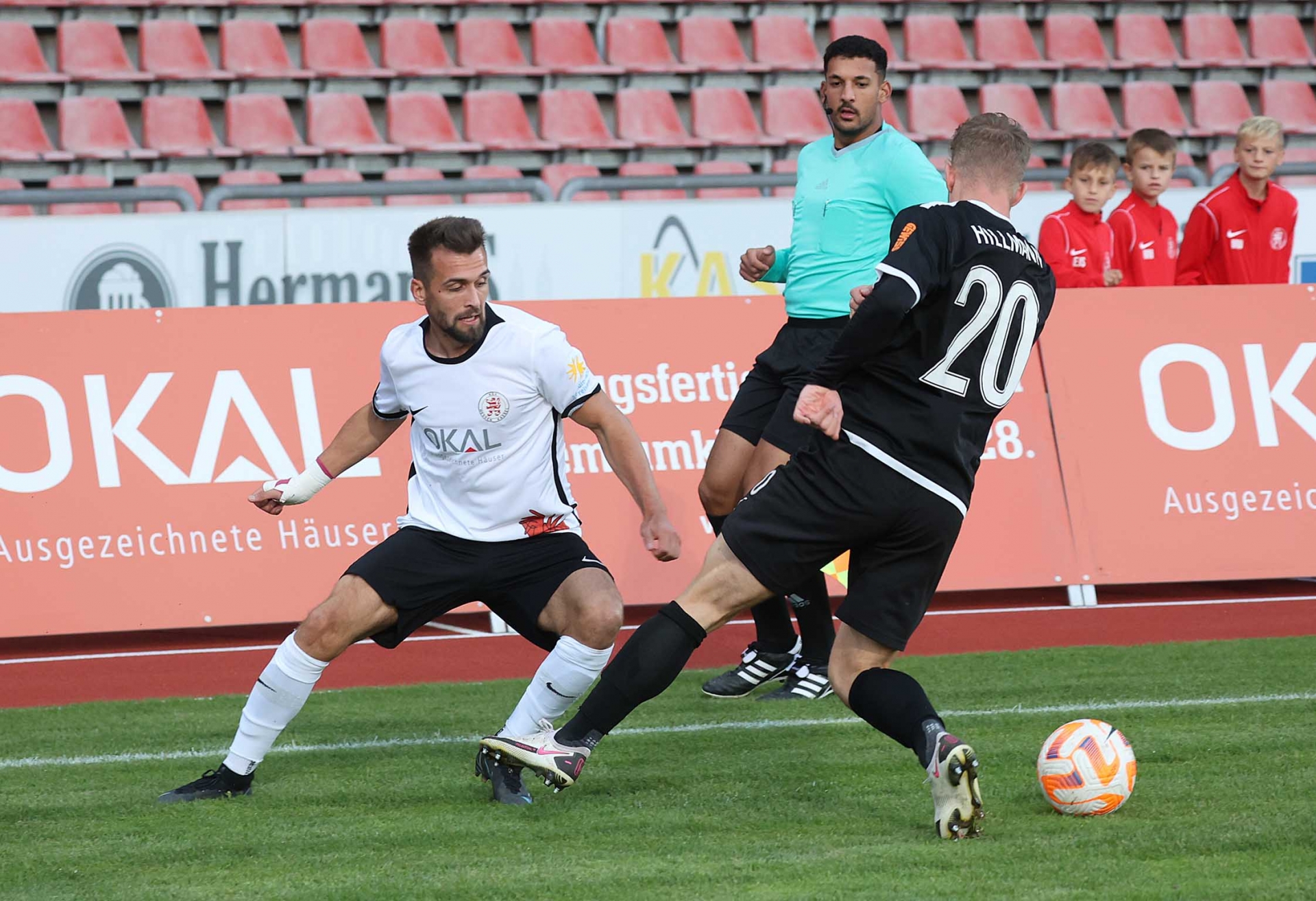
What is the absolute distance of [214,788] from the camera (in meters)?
4.94

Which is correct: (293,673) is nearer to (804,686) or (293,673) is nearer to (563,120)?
(804,686)

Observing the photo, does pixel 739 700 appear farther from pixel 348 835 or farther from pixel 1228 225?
pixel 1228 225

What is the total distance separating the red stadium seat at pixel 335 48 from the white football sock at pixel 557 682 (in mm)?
10439

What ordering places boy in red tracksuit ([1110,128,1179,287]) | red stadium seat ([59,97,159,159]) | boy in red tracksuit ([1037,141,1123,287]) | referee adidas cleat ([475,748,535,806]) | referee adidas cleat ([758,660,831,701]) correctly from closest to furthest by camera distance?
referee adidas cleat ([475,748,535,806]), referee adidas cleat ([758,660,831,701]), boy in red tracksuit ([1037,141,1123,287]), boy in red tracksuit ([1110,128,1179,287]), red stadium seat ([59,97,159,159])

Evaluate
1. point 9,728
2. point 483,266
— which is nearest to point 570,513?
point 483,266

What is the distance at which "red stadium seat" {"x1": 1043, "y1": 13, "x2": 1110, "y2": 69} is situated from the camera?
1611 cm

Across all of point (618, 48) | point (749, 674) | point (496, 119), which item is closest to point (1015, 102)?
point (618, 48)

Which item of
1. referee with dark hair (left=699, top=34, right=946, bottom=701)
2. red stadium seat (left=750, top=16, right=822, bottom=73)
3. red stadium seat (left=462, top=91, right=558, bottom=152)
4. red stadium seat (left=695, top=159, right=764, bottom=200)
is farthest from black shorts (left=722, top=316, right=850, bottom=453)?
red stadium seat (left=750, top=16, right=822, bottom=73)

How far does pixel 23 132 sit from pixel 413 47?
11.4 feet

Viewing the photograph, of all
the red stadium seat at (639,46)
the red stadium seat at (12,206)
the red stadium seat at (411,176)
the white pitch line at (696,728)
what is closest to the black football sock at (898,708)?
the white pitch line at (696,728)

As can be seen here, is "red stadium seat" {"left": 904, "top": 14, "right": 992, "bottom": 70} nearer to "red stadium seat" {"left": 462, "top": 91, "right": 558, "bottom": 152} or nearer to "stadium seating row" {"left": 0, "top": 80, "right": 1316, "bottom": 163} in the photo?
"stadium seating row" {"left": 0, "top": 80, "right": 1316, "bottom": 163}

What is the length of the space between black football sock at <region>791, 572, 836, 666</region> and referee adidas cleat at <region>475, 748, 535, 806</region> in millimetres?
1994

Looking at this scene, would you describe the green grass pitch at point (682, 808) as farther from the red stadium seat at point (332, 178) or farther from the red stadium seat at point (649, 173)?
the red stadium seat at point (332, 178)

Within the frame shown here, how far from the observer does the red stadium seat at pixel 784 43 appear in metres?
15.4
